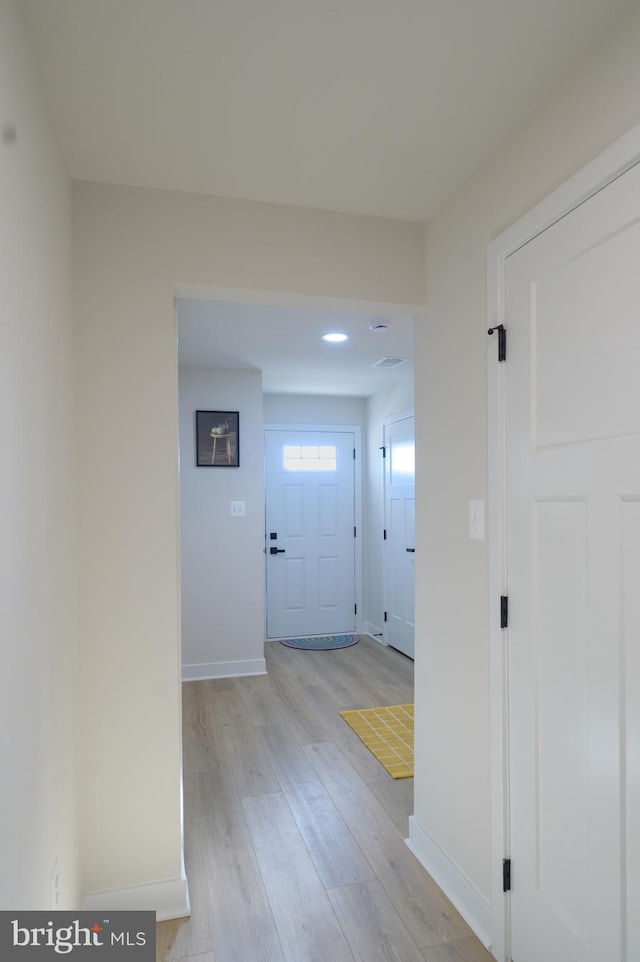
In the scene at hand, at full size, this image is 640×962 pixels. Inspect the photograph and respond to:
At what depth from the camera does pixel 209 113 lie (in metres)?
1.52

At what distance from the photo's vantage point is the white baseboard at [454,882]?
1763 millimetres

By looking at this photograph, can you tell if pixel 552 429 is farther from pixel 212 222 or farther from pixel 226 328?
pixel 226 328

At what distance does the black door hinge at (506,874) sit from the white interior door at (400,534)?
310 centimetres

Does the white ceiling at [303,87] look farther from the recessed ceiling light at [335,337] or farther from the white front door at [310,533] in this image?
the white front door at [310,533]

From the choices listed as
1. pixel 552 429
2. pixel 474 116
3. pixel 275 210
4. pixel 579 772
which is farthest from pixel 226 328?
pixel 579 772

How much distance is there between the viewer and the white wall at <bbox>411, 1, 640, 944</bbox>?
A: 159cm

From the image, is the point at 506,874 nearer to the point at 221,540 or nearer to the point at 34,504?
the point at 34,504

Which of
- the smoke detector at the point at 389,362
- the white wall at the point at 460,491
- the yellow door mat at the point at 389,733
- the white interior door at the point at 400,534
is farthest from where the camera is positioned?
the white interior door at the point at 400,534

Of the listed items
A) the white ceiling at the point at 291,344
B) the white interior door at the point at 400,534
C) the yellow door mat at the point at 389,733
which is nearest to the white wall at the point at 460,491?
the yellow door mat at the point at 389,733

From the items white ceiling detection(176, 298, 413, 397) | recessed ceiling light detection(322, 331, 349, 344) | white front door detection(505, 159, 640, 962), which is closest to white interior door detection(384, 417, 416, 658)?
white ceiling detection(176, 298, 413, 397)

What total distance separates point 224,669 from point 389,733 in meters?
1.53

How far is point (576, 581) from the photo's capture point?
1.38m

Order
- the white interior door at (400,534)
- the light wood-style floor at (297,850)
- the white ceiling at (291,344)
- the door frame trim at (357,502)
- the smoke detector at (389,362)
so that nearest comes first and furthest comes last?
1. the light wood-style floor at (297,850)
2. the white ceiling at (291,344)
3. the smoke detector at (389,362)
4. the white interior door at (400,534)
5. the door frame trim at (357,502)

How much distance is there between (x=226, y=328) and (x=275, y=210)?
4.67 feet
